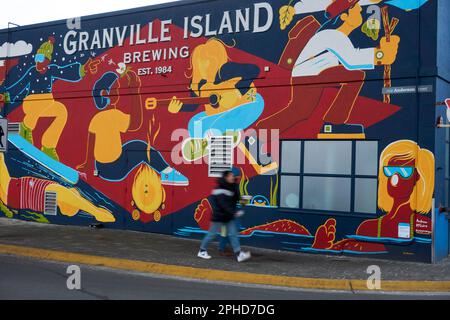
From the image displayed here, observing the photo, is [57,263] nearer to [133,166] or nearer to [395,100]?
[133,166]

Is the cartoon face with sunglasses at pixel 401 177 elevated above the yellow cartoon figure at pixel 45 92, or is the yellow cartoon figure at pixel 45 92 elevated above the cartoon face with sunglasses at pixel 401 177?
the yellow cartoon figure at pixel 45 92

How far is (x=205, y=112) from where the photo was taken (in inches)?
507

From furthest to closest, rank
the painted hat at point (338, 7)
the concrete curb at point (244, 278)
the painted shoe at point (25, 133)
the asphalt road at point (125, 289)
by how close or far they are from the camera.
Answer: the painted shoe at point (25, 133) → the painted hat at point (338, 7) → the concrete curb at point (244, 278) → the asphalt road at point (125, 289)

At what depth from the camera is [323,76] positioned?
11.4 metres

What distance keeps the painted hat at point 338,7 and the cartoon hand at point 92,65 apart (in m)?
6.75

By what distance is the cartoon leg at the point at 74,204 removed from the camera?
14496 millimetres

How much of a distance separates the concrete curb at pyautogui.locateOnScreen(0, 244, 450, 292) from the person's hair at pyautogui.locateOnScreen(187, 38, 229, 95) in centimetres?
500

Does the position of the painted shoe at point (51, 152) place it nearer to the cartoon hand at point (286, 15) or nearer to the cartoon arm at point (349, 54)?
the cartoon hand at point (286, 15)

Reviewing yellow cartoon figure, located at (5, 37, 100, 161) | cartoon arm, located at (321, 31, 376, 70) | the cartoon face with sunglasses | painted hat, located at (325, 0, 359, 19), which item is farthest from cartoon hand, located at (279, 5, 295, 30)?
yellow cartoon figure, located at (5, 37, 100, 161)

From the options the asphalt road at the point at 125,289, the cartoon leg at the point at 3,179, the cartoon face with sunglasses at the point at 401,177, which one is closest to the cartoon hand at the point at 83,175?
the cartoon leg at the point at 3,179

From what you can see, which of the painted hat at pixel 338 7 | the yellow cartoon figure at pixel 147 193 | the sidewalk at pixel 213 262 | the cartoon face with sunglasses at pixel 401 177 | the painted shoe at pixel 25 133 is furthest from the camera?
the painted shoe at pixel 25 133

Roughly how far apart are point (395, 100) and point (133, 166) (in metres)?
6.96

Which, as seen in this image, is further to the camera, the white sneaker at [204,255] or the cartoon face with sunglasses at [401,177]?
the cartoon face with sunglasses at [401,177]

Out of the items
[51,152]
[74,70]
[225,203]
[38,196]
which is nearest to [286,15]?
[225,203]
